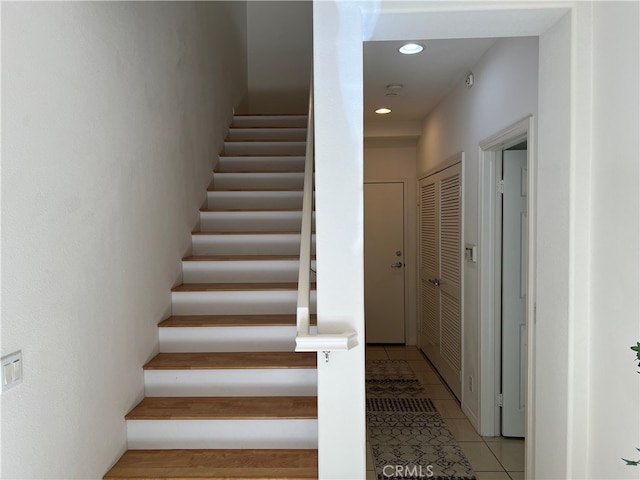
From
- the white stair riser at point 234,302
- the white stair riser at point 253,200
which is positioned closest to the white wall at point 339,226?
the white stair riser at point 234,302

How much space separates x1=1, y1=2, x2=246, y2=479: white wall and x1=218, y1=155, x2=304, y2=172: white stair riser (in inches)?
40.9

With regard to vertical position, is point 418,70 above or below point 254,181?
above

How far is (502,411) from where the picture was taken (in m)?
2.96

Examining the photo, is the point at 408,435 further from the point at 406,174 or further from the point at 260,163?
the point at 406,174

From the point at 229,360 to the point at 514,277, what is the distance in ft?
6.18

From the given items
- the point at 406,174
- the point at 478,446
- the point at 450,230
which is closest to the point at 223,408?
the point at 478,446

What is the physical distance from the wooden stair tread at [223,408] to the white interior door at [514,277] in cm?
144

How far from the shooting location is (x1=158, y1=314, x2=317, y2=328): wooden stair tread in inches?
98.4

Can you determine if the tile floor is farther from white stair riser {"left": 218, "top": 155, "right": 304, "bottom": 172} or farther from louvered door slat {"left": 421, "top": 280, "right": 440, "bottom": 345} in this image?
white stair riser {"left": 218, "top": 155, "right": 304, "bottom": 172}

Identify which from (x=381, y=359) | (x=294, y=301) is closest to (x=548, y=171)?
(x=294, y=301)

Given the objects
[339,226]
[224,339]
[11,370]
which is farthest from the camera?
[224,339]

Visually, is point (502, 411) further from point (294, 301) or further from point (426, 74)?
point (426, 74)

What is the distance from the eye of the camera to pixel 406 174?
5207 mm

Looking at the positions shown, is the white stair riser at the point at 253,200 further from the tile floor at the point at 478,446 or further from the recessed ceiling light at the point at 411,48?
the tile floor at the point at 478,446
